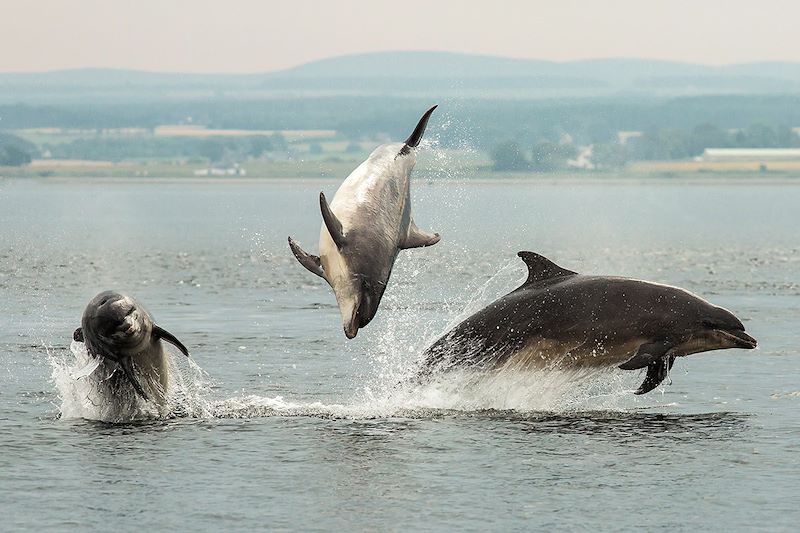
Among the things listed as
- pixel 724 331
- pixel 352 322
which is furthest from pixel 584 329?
pixel 352 322

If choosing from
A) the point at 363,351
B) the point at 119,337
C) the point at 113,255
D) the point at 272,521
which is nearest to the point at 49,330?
the point at 363,351

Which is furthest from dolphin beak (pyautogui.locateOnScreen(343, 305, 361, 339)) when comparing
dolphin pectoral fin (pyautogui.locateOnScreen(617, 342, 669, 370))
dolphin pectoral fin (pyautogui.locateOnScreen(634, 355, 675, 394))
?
dolphin pectoral fin (pyautogui.locateOnScreen(634, 355, 675, 394))

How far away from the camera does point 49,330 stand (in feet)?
111

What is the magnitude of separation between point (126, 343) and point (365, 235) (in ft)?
12.4

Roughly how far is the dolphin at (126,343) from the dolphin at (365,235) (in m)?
2.69

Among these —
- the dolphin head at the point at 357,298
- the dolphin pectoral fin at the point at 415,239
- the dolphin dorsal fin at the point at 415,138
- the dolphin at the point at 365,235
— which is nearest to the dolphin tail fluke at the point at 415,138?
the dolphin dorsal fin at the point at 415,138

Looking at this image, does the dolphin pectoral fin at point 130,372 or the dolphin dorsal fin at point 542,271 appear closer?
the dolphin pectoral fin at point 130,372

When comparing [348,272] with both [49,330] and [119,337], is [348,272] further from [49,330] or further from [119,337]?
[49,330]

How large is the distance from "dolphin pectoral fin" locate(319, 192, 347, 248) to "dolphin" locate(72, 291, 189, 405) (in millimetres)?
2911

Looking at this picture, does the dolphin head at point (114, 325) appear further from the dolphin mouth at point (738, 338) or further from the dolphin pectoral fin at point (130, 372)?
the dolphin mouth at point (738, 338)

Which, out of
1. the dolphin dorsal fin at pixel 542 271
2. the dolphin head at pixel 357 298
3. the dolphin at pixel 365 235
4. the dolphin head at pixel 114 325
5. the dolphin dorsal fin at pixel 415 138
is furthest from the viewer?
the dolphin dorsal fin at pixel 542 271

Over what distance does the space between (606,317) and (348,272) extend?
187 inches

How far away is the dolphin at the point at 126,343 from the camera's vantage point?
20.4 metres

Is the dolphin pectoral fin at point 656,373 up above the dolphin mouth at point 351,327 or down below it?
below
